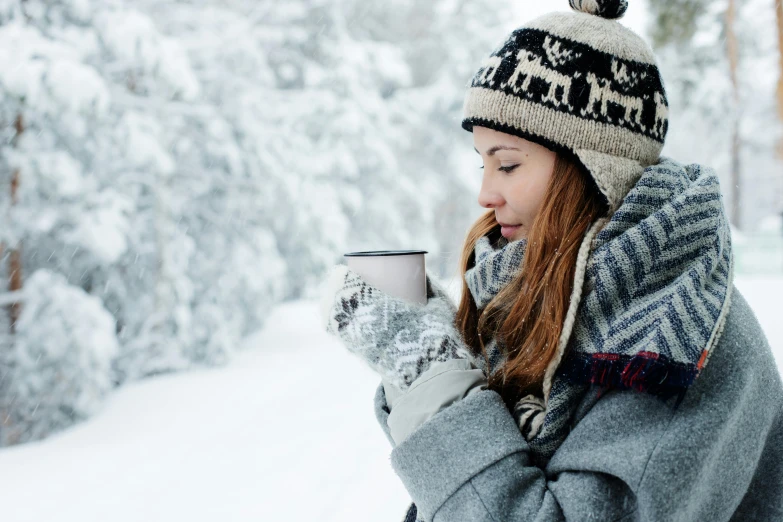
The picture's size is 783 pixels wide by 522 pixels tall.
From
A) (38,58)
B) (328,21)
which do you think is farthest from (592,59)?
(328,21)

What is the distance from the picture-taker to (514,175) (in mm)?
1299

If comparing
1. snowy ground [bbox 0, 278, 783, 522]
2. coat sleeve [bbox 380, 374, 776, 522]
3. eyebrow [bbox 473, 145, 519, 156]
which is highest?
eyebrow [bbox 473, 145, 519, 156]

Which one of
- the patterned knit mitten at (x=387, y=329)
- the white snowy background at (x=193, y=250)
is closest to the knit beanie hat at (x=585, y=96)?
the white snowy background at (x=193, y=250)

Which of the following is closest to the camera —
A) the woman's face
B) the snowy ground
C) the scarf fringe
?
the scarf fringe

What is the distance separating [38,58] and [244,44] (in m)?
4.36

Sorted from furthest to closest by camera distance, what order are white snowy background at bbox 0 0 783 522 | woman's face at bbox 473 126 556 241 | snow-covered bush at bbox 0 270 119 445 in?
snow-covered bush at bbox 0 270 119 445 < white snowy background at bbox 0 0 783 522 < woman's face at bbox 473 126 556 241

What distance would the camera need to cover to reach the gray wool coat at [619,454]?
94cm

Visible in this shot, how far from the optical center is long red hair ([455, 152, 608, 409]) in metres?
1.15

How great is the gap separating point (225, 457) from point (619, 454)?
3756 mm

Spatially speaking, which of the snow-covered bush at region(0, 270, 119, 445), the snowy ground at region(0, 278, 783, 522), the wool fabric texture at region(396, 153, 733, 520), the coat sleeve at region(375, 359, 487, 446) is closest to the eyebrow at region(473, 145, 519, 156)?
the wool fabric texture at region(396, 153, 733, 520)

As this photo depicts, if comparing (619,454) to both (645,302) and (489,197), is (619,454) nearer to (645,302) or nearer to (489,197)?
(645,302)

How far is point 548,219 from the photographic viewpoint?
1237 millimetres

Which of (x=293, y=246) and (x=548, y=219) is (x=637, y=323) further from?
(x=293, y=246)

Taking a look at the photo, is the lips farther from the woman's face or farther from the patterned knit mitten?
the patterned knit mitten
